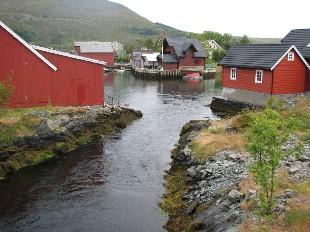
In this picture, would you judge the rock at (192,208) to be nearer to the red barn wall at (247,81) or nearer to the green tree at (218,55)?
the red barn wall at (247,81)

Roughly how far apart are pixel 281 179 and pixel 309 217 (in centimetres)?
362

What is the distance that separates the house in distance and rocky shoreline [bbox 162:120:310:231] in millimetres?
18338

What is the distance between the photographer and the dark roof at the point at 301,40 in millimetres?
44688

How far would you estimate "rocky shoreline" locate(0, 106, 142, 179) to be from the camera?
27797mm

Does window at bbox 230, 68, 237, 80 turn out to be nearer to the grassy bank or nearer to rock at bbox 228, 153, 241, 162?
the grassy bank

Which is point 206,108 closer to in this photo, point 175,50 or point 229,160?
point 229,160

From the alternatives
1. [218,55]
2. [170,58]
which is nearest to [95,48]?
[170,58]

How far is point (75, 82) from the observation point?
37.5 m

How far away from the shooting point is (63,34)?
187m

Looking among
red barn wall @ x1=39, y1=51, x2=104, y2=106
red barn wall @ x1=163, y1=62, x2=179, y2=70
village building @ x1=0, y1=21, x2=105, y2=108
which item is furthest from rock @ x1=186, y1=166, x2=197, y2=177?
red barn wall @ x1=163, y1=62, x2=179, y2=70

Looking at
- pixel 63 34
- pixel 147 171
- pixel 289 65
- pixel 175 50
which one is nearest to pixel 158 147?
pixel 147 171

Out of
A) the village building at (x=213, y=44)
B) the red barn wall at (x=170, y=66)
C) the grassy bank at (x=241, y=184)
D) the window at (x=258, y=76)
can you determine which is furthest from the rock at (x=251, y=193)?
the village building at (x=213, y=44)

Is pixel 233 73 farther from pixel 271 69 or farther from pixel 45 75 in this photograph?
pixel 45 75

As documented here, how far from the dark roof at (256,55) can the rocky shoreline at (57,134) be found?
1378cm
